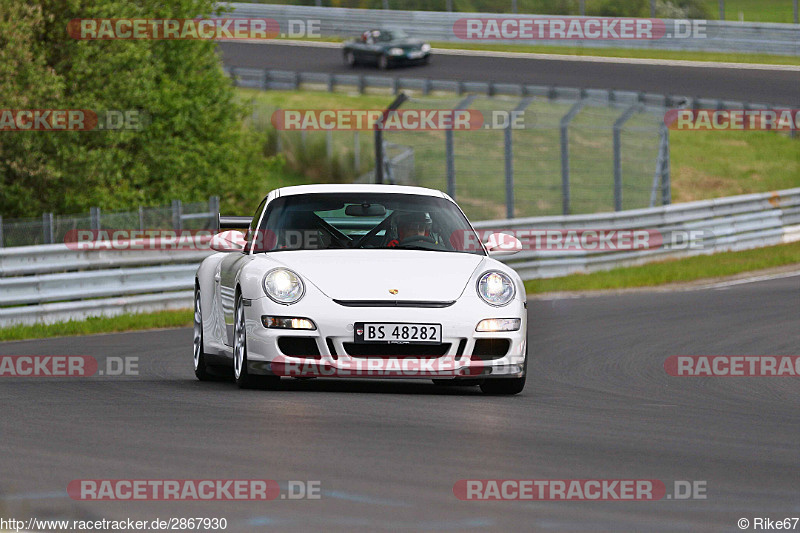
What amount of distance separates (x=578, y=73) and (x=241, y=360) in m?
37.0

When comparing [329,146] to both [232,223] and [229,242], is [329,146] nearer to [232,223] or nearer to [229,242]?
[232,223]

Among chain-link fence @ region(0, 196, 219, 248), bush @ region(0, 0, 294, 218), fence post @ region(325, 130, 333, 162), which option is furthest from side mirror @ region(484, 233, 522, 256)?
fence post @ region(325, 130, 333, 162)

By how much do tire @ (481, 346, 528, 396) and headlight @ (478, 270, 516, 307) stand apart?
1.62 ft

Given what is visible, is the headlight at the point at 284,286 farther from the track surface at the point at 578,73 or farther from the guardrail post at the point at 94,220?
the track surface at the point at 578,73

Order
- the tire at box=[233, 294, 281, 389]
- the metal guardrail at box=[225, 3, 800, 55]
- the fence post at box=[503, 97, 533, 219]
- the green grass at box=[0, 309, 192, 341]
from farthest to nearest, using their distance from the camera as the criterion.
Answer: the metal guardrail at box=[225, 3, 800, 55]
the fence post at box=[503, 97, 533, 219]
the green grass at box=[0, 309, 192, 341]
the tire at box=[233, 294, 281, 389]

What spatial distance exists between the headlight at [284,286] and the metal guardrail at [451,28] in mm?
38221

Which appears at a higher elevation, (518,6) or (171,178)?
(518,6)

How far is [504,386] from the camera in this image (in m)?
9.49

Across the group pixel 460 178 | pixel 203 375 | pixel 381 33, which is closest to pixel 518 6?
pixel 381 33

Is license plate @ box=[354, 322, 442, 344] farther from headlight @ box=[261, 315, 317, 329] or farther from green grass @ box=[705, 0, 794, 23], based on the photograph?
green grass @ box=[705, 0, 794, 23]

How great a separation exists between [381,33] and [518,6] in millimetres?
4869

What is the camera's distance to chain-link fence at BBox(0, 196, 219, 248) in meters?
18.5

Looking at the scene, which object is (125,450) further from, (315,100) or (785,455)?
(315,100)

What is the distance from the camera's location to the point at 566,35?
49625 millimetres
